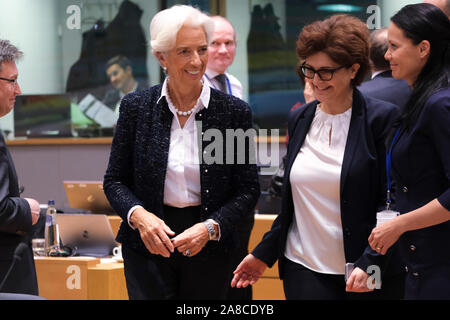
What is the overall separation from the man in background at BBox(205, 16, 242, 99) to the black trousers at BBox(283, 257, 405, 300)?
5.14 ft

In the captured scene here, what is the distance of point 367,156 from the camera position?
2111 mm

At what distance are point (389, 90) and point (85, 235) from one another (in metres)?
1.87

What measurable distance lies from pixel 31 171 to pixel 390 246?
5.20m

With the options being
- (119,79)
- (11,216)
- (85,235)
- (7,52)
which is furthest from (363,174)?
(119,79)

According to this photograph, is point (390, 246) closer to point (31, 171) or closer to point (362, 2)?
point (362, 2)

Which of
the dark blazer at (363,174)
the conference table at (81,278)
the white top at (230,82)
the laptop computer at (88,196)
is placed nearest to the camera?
the dark blazer at (363,174)

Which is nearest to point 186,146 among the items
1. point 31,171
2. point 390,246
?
point 390,246

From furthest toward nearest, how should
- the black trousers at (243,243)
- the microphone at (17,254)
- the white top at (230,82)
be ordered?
the white top at (230,82) → the black trousers at (243,243) → the microphone at (17,254)

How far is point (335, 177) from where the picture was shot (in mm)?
2143

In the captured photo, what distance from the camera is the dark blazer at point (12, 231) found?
260 centimetres

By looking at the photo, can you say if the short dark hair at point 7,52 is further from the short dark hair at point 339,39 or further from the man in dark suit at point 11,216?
the short dark hair at point 339,39

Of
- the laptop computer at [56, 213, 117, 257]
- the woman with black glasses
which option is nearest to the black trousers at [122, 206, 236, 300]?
the woman with black glasses

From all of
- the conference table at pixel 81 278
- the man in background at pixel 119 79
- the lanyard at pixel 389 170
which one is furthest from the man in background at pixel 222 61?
the man in background at pixel 119 79

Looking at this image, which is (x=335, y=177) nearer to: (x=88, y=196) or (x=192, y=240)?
(x=192, y=240)
